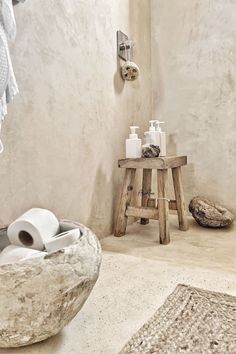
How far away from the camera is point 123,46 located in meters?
1.76

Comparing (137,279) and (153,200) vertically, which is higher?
(153,200)

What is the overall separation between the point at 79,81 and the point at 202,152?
1.08m

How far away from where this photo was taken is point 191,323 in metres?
0.82

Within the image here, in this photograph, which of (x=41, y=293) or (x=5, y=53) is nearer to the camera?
(x=41, y=293)

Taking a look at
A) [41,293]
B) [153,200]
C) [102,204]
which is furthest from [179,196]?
[41,293]

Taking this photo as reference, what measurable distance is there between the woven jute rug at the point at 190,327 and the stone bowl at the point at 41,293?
0.62ft

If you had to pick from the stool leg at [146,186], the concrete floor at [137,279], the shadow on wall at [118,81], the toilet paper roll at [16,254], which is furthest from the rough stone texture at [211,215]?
the toilet paper roll at [16,254]

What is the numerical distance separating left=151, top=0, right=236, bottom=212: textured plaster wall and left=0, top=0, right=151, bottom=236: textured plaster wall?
0.35 m

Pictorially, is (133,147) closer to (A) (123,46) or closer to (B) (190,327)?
(A) (123,46)

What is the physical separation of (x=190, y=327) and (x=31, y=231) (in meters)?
0.51

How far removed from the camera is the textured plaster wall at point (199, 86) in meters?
1.99

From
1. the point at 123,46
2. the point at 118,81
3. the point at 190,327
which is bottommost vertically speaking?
the point at 190,327

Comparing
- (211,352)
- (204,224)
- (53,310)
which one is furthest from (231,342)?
(204,224)

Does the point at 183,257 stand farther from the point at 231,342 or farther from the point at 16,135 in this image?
the point at 16,135
